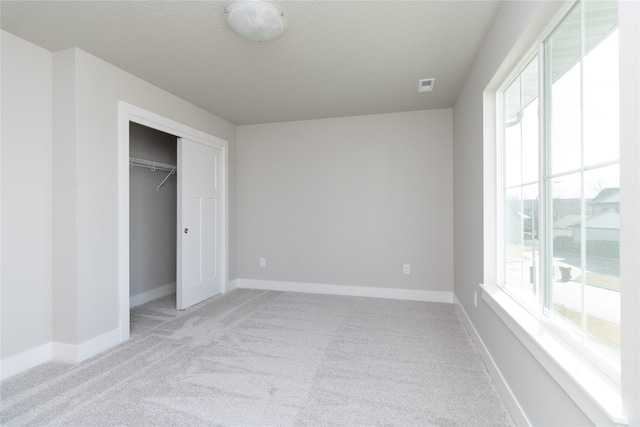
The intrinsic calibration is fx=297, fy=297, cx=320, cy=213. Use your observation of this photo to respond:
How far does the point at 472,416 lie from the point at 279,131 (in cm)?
371

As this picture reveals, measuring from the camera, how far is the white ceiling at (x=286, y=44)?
183 cm

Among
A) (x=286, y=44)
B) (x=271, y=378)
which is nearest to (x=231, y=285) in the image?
(x=271, y=378)

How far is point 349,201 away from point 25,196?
3.11 metres

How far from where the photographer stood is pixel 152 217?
12.7ft

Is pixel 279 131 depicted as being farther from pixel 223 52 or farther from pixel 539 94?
pixel 539 94

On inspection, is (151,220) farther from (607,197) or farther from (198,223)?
(607,197)

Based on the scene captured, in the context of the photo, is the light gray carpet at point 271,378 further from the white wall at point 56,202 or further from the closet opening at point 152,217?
the closet opening at point 152,217

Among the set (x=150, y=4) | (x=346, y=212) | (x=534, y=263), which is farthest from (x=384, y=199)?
(x=150, y=4)

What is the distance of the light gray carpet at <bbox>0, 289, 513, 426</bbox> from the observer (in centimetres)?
162

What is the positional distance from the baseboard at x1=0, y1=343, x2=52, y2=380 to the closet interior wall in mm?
1250

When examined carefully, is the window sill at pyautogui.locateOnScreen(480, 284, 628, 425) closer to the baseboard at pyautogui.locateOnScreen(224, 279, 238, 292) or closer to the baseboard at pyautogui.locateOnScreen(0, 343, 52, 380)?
the baseboard at pyautogui.locateOnScreen(0, 343, 52, 380)

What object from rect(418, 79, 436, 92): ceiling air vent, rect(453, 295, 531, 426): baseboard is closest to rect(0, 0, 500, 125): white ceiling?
rect(418, 79, 436, 92): ceiling air vent

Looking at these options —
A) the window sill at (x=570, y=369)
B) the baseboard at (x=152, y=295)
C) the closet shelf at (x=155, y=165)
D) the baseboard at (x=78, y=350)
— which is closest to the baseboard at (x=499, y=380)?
the window sill at (x=570, y=369)

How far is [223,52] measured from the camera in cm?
232
